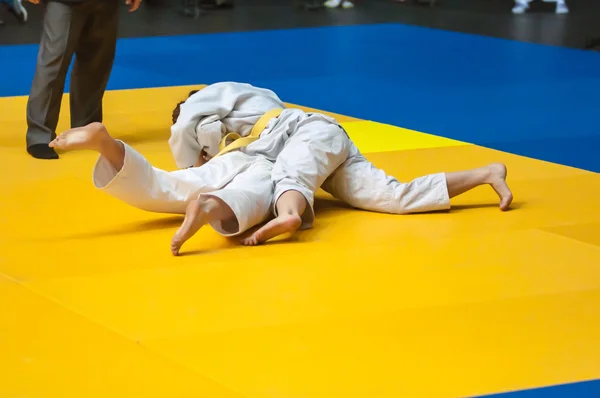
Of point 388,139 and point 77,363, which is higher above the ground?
point 77,363

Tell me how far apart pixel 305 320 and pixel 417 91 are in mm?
4915

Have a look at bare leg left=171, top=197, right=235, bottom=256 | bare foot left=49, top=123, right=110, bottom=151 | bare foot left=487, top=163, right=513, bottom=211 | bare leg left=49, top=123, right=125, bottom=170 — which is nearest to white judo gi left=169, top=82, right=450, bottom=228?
bare foot left=487, top=163, right=513, bottom=211

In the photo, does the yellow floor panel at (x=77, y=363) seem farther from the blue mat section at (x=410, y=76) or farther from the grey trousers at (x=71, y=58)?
the blue mat section at (x=410, y=76)

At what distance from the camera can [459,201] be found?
4.98 m

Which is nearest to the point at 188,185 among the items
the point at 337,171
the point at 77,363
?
the point at 337,171

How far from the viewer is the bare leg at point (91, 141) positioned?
13.3ft

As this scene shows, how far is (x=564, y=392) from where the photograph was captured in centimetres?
298

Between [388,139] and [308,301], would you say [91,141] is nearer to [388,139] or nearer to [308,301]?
[308,301]

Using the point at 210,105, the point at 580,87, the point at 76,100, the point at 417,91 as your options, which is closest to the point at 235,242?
the point at 210,105

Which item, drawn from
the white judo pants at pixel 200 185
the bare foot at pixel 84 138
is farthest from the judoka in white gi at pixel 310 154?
the bare foot at pixel 84 138

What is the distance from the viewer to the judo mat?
3.07 metres

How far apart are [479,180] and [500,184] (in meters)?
0.10

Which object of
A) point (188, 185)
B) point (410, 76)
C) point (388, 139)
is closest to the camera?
point (188, 185)

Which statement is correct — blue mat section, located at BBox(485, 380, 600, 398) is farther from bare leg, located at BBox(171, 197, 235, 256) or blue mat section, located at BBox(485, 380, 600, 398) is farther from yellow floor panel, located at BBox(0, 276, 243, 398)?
bare leg, located at BBox(171, 197, 235, 256)
